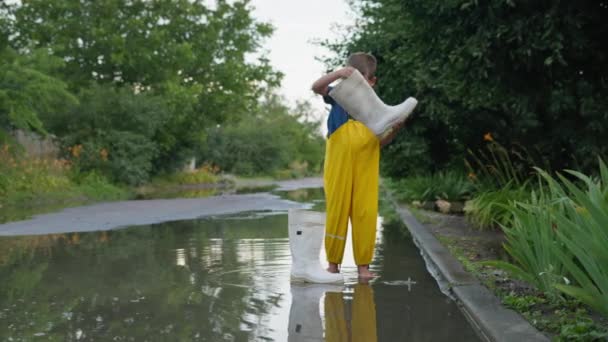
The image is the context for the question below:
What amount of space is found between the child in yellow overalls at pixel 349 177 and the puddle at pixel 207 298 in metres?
0.42

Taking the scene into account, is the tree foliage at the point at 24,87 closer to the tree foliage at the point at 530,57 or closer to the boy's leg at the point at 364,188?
the tree foliage at the point at 530,57

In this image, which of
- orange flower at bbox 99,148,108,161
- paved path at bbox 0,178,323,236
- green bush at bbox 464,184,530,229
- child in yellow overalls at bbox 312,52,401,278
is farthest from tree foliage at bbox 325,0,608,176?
orange flower at bbox 99,148,108,161

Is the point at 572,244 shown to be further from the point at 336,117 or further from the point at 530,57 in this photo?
the point at 530,57

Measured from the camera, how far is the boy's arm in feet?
22.1

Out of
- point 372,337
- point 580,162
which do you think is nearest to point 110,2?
point 580,162

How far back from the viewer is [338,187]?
6824 mm

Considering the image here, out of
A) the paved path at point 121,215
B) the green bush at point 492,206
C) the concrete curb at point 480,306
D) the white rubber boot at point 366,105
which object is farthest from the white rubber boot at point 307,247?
the paved path at point 121,215

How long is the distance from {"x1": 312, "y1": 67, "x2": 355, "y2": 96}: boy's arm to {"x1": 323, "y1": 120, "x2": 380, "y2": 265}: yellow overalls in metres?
0.38

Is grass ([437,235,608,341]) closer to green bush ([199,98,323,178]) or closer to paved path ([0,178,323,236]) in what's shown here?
paved path ([0,178,323,236])

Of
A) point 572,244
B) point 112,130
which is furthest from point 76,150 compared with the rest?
point 572,244

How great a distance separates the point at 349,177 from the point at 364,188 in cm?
17

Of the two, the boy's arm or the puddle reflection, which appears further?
the boy's arm

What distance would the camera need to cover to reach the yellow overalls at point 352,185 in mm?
6812

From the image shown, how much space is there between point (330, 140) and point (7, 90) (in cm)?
1549
